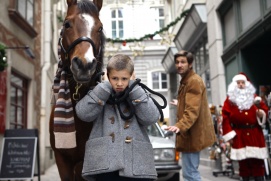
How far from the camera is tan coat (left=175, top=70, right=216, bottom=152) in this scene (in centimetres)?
412

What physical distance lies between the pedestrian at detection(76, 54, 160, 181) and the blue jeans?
158cm

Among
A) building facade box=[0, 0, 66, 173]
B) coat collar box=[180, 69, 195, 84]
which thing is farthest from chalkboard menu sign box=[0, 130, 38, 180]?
coat collar box=[180, 69, 195, 84]

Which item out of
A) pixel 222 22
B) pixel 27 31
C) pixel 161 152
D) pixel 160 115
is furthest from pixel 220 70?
pixel 160 115

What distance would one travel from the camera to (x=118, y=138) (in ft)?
8.80

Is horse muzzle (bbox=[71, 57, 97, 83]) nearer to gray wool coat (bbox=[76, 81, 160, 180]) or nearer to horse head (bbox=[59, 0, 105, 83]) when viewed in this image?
horse head (bbox=[59, 0, 105, 83])

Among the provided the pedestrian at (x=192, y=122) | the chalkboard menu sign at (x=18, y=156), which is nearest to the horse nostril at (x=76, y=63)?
the pedestrian at (x=192, y=122)

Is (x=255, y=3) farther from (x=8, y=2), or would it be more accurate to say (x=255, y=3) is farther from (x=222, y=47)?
(x=8, y=2)

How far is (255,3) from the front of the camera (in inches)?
340

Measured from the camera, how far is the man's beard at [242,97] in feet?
21.5

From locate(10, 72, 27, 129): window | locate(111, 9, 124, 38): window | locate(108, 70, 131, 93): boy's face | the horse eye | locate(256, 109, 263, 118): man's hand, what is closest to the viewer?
locate(108, 70, 131, 93): boy's face

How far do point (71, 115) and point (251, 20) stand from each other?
7114mm

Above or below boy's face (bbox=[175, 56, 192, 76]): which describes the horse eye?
above

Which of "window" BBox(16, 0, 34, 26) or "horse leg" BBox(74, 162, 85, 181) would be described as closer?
"horse leg" BBox(74, 162, 85, 181)

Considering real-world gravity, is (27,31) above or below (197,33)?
below
